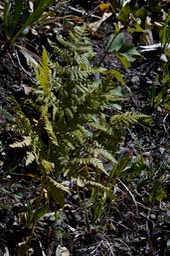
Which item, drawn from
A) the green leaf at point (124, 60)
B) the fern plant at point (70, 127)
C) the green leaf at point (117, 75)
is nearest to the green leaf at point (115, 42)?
the green leaf at point (124, 60)

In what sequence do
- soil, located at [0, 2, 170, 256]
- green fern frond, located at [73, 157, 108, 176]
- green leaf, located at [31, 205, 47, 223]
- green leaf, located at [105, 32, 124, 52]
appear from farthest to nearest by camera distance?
green leaf, located at [105, 32, 124, 52] → soil, located at [0, 2, 170, 256] → green leaf, located at [31, 205, 47, 223] → green fern frond, located at [73, 157, 108, 176]

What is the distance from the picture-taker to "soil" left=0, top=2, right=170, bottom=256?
8.23 ft

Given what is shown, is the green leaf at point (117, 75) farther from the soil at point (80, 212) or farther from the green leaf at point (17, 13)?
the green leaf at point (17, 13)

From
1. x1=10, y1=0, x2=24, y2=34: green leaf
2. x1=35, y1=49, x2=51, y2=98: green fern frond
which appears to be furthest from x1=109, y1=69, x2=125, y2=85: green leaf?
x1=35, y1=49, x2=51, y2=98: green fern frond

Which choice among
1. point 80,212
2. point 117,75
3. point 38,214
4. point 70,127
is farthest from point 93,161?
point 117,75

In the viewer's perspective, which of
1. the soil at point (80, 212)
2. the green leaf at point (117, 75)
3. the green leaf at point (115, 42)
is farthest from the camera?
the green leaf at point (115, 42)

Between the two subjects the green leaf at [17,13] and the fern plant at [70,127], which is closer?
the fern plant at [70,127]

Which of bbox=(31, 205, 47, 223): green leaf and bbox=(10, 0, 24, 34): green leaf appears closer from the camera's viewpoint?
bbox=(31, 205, 47, 223): green leaf

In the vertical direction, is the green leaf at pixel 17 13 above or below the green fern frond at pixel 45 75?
above

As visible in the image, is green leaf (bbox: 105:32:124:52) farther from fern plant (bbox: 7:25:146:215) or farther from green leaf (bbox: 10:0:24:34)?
fern plant (bbox: 7:25:146:215)

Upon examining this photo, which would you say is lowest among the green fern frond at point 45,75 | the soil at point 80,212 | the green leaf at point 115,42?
the soil at point 80,212

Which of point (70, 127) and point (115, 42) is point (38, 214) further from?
point (115, 42)

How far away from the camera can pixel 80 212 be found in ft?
8.68

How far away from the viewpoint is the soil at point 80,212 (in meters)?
2.51
